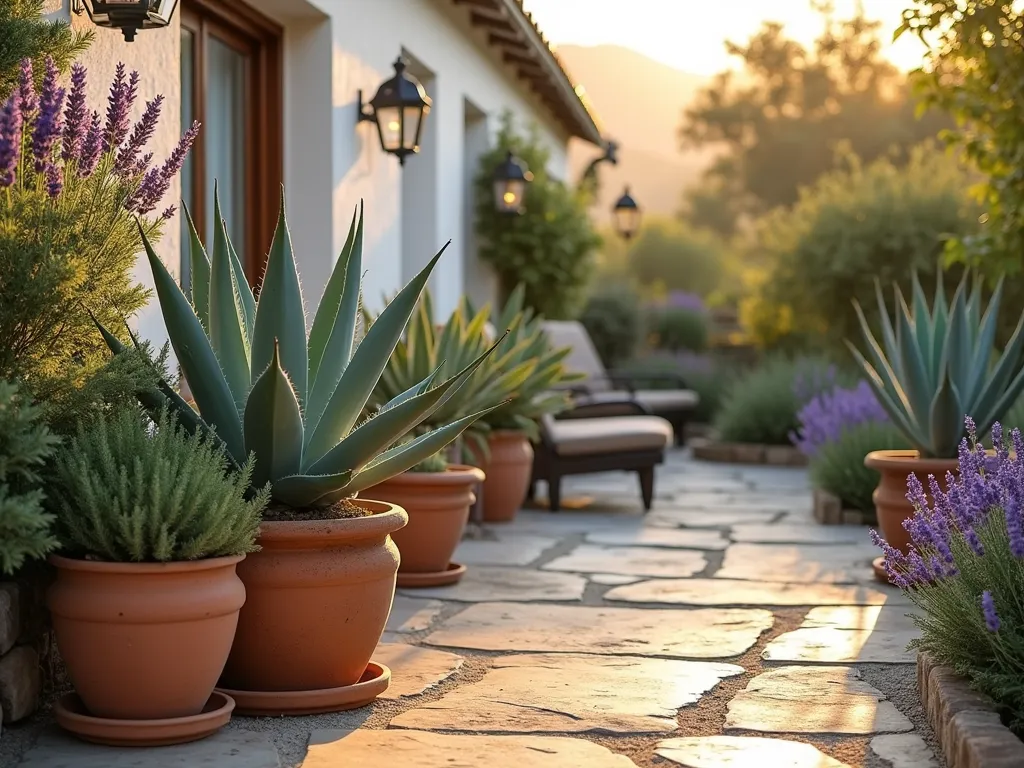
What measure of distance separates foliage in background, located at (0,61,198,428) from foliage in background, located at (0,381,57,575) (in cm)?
28

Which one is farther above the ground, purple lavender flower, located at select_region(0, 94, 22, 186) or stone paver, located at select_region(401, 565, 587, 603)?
purple lavender flower, located at select_region(0, 94, 22, 186)

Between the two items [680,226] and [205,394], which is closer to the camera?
[205,394]

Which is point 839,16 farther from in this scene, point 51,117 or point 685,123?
point 51,117

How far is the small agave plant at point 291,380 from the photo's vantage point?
3141 mm

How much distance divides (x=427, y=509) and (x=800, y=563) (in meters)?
1.73

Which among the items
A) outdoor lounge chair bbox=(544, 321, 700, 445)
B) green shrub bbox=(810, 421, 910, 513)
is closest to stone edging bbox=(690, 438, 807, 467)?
outdoor lounge chair bbox=(544, 321, 700, 445)

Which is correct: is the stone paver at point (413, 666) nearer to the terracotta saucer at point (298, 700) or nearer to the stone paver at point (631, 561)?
the terracotta saucer at point (298, 700)

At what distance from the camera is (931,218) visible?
12250 millimetres

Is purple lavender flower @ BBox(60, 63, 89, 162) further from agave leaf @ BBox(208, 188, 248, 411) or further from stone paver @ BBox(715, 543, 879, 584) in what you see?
stone paver @ BBox(715, 543, 879, 584)

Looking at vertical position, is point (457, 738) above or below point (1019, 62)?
below

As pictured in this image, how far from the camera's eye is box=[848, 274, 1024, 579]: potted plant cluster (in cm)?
487

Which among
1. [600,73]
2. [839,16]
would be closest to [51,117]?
[839,16]

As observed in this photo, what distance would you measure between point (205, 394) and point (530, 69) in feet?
29.2

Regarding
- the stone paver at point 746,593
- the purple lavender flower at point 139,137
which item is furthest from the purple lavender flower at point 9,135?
the stone paver at point 746,593
